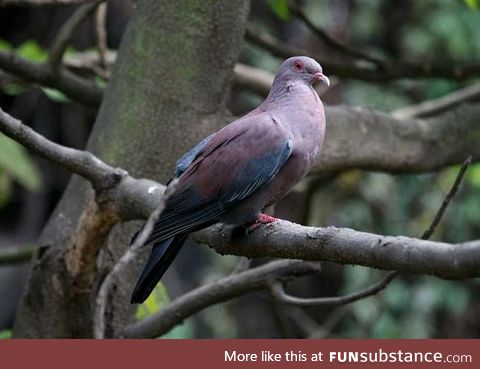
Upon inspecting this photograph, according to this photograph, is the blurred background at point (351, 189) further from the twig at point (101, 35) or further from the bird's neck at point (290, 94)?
the bird's neck at point (290, 94)

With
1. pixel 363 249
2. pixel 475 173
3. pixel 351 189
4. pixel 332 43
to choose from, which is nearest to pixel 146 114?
pixel 332 43

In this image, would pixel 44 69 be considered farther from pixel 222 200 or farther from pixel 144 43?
pixel 222 200

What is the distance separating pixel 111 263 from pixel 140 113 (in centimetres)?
52

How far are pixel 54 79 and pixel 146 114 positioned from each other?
523 millimetres

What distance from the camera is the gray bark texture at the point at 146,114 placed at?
3.09 meters

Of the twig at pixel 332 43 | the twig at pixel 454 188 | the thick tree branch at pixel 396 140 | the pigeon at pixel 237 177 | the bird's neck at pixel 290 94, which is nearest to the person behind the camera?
the twig at pixel 454 188

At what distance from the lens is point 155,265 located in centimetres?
261

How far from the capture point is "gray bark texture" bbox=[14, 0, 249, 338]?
10.1ft

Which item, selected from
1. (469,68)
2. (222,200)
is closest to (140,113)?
(222,200)

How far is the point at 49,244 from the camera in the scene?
3078 mm

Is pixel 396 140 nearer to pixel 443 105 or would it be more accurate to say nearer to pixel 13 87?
pixel 443 105

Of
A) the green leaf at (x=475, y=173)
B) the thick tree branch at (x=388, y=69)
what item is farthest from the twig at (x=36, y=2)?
the green leaf at (x=475, y=173)

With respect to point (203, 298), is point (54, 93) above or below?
above

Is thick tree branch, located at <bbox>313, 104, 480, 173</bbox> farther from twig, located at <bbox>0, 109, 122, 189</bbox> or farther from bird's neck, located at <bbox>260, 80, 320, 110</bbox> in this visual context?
twig, located at <bbox>0, 109, 122, 189</bbox>
